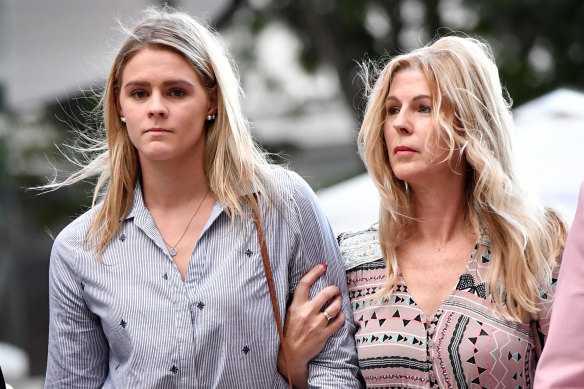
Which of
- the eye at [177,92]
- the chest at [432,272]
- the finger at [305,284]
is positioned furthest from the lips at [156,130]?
the chest at [432,272]

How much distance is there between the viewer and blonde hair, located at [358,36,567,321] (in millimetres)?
2723

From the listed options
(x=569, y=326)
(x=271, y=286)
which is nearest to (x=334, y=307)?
(x=271, y=286)

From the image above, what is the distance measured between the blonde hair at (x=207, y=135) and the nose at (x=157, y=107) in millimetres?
147

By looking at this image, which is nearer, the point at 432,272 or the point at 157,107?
the point at 157,107

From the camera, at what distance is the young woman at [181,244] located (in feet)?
8.79

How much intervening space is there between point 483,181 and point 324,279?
546mm

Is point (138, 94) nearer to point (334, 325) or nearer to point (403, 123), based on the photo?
point (403, 123)

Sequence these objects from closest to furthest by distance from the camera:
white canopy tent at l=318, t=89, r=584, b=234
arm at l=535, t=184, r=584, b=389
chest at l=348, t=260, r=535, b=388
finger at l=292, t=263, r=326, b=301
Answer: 1. arm at l=535, t=184, r=584, b=389
2. chest at l=348, t=260, r=535, b=388
3. finger at l=292, t=263, r=326, b=301
4. white canopy tent at l=318, t=89, r=584, b=234

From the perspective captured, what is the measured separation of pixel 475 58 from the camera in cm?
283

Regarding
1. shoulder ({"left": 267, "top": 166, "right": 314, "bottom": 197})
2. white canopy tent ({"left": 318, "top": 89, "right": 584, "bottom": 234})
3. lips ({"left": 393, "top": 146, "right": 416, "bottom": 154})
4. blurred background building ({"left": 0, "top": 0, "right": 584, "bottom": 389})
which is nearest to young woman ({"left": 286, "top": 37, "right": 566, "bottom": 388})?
lips ({"left": 393, "top": 146, "right": 416, "bottom": 154})

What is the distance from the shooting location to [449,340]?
266 centimetres

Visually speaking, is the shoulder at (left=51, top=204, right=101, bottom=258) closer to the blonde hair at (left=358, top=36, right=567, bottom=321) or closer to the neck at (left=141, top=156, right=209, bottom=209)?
the neck at (left=141, top=156, right=209, bottom=209)

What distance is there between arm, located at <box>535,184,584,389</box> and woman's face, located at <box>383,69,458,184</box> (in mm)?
1100

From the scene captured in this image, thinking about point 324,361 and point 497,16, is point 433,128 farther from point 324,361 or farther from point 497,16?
point 497,16
